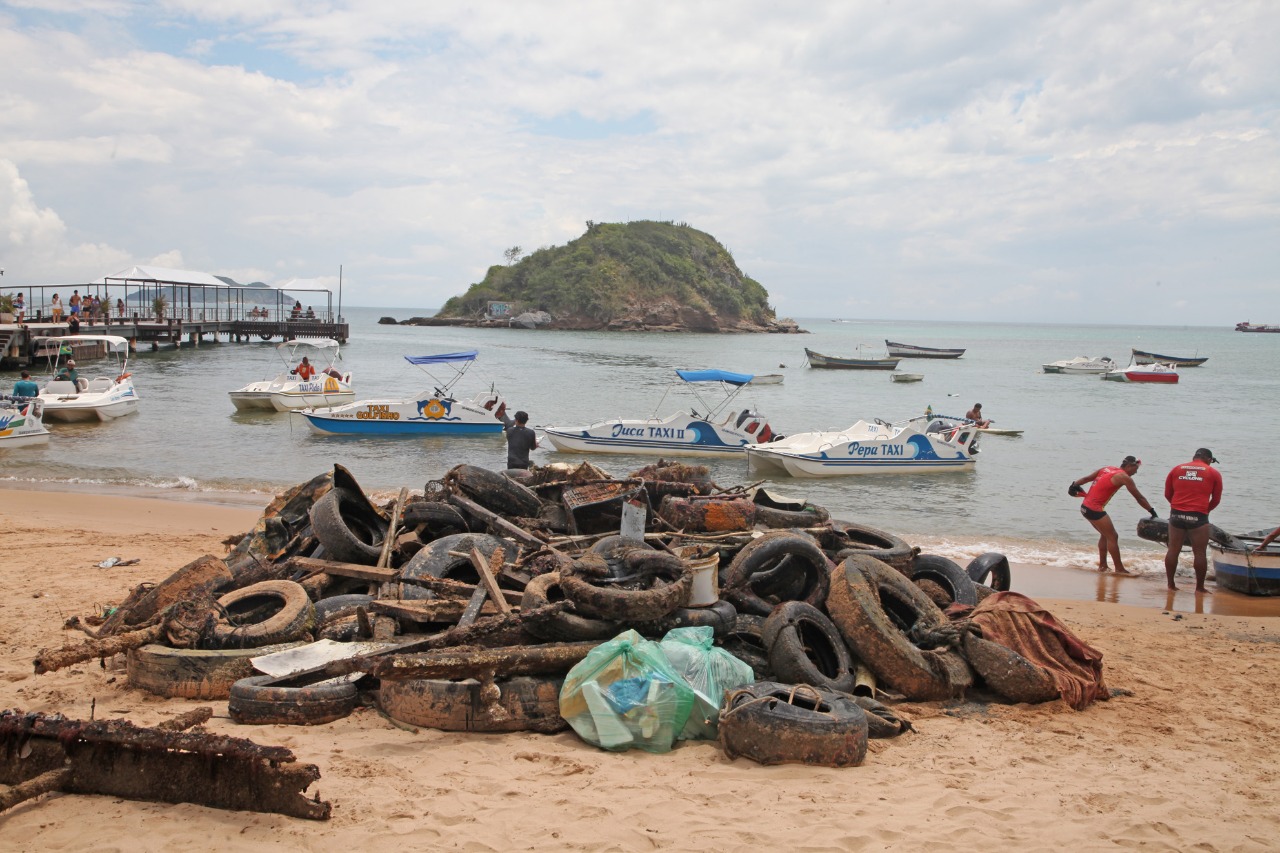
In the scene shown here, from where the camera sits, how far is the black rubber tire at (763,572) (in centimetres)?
722

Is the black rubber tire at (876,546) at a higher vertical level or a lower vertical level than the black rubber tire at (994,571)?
higher

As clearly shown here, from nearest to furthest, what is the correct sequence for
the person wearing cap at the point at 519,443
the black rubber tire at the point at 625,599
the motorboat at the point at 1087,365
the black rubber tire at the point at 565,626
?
the black rubber tire at the point at 565,626 → the black rubber tire at the point at 625,599 → the person wearing cap at the point at 519,443 → the motorboat at the point at 1087,365

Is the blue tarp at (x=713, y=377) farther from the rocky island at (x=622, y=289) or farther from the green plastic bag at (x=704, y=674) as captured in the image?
the rocky island at (x=622, y=289)

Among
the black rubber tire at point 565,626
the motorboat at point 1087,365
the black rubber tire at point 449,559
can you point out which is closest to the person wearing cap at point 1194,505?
the black rubber tire at point 565,626

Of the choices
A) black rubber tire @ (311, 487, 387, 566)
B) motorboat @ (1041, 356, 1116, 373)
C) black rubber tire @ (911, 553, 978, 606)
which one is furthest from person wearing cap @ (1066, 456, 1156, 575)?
motorboat @ (1041, 356, 1116, 373)

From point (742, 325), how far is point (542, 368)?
66530 mm

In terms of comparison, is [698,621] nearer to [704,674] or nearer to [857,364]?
[704,674]

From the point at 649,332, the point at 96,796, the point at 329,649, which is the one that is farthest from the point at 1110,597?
the point at 649,332

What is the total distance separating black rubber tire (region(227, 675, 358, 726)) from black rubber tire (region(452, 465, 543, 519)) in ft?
11.4

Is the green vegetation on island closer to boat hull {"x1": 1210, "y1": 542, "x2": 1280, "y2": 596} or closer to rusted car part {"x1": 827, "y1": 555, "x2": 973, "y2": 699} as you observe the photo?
boat hull {"x1": 1210, "y1": 542, "x2": 1280, "y2": 596}

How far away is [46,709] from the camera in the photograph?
5.54 m

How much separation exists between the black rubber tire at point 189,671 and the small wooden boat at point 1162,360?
6396 centimetres

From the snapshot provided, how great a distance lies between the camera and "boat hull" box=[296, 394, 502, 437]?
23.9m

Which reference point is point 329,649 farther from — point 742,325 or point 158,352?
point 742,325
